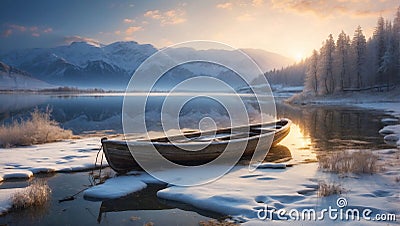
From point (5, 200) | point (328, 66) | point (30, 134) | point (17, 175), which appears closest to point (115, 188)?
point (5, 200)

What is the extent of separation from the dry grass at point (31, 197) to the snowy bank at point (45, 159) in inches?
115

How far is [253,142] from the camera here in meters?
13.4

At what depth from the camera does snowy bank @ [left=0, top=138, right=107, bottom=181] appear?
37.6 ft

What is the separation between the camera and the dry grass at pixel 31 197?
311 inches

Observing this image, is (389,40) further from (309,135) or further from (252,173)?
(252,173)

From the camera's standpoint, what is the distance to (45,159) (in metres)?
13.2

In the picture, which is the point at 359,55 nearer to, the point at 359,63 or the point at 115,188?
the point at 359,63

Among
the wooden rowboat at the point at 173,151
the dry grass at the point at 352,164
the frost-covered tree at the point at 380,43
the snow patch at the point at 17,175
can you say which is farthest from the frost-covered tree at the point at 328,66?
the snow patch at the point at 17,175

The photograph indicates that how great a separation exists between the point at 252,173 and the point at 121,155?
484 cm

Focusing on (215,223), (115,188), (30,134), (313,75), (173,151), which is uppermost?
(313,75)

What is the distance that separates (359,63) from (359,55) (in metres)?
1.76

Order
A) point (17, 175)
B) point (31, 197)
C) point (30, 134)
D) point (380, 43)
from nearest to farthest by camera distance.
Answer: point (31, 197) < point (17, 175) < point (30, 134) < point (380, 43)

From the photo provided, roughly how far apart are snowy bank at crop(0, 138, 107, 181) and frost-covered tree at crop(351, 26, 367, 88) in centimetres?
6388

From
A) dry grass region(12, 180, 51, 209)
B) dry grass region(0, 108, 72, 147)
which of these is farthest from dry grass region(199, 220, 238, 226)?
dry grass region(0, 108, 72, 147)
